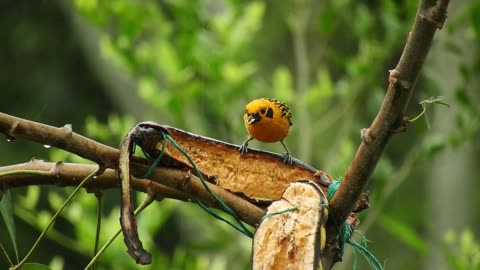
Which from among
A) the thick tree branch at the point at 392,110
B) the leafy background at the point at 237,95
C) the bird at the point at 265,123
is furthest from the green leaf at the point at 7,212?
the leafy background at the point at 237,95

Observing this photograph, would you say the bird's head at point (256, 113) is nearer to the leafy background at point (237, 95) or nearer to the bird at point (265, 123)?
the bird at point (265, 123)

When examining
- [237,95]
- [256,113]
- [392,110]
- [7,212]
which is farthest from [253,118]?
[237,95]

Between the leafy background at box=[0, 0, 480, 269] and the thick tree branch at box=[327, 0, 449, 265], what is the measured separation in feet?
3.64

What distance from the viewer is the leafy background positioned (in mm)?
3143

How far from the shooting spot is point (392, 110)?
42.6 inches

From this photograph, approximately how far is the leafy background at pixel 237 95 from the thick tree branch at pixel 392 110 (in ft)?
3.64

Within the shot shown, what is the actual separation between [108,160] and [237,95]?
2.21m

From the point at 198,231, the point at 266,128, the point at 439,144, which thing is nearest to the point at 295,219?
the point at 266,128

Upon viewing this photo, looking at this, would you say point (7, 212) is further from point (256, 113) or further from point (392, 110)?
point (256, 113)

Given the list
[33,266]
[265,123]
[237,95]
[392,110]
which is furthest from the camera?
[237,95]

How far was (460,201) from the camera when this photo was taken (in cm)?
445

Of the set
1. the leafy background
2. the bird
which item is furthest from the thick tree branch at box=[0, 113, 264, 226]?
the leafy background

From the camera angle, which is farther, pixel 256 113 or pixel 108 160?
pixel 256 113

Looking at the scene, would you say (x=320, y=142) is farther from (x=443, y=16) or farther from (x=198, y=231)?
(x=443, y=16)
